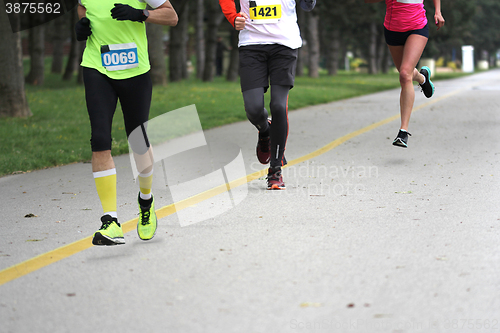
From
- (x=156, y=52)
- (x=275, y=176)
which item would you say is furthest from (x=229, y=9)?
(x=156, y=52)

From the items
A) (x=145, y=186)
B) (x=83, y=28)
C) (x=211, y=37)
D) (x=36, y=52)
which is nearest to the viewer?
(x=83, y=28)

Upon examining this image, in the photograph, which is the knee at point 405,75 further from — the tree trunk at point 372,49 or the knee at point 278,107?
the tree trunk at point 372,49

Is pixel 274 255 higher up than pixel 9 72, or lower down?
higher up

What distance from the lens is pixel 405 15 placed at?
717cm

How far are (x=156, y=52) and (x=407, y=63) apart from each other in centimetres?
1738

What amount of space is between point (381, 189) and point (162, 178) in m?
2.33

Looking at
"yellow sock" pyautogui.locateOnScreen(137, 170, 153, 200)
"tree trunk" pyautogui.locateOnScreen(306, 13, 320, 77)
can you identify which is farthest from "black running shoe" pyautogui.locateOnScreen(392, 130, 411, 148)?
"tree trunk" pyautogui.locateOnScreen(306, 13, 320, 77)

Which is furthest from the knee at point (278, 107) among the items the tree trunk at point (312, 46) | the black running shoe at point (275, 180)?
the tree trunk at point (312, 46)

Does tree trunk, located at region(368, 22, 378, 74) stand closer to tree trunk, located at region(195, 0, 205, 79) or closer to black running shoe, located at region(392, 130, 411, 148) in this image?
tree trunk, located at region(195, 0, 205, 79)

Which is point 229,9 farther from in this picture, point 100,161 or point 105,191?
point 105,191

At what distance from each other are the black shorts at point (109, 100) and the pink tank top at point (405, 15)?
3.53m

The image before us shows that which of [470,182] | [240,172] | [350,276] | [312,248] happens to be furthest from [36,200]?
[470,182]

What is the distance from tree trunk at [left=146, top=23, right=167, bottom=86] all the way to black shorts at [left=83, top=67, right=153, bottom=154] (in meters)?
19.0

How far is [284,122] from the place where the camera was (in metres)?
6.27
